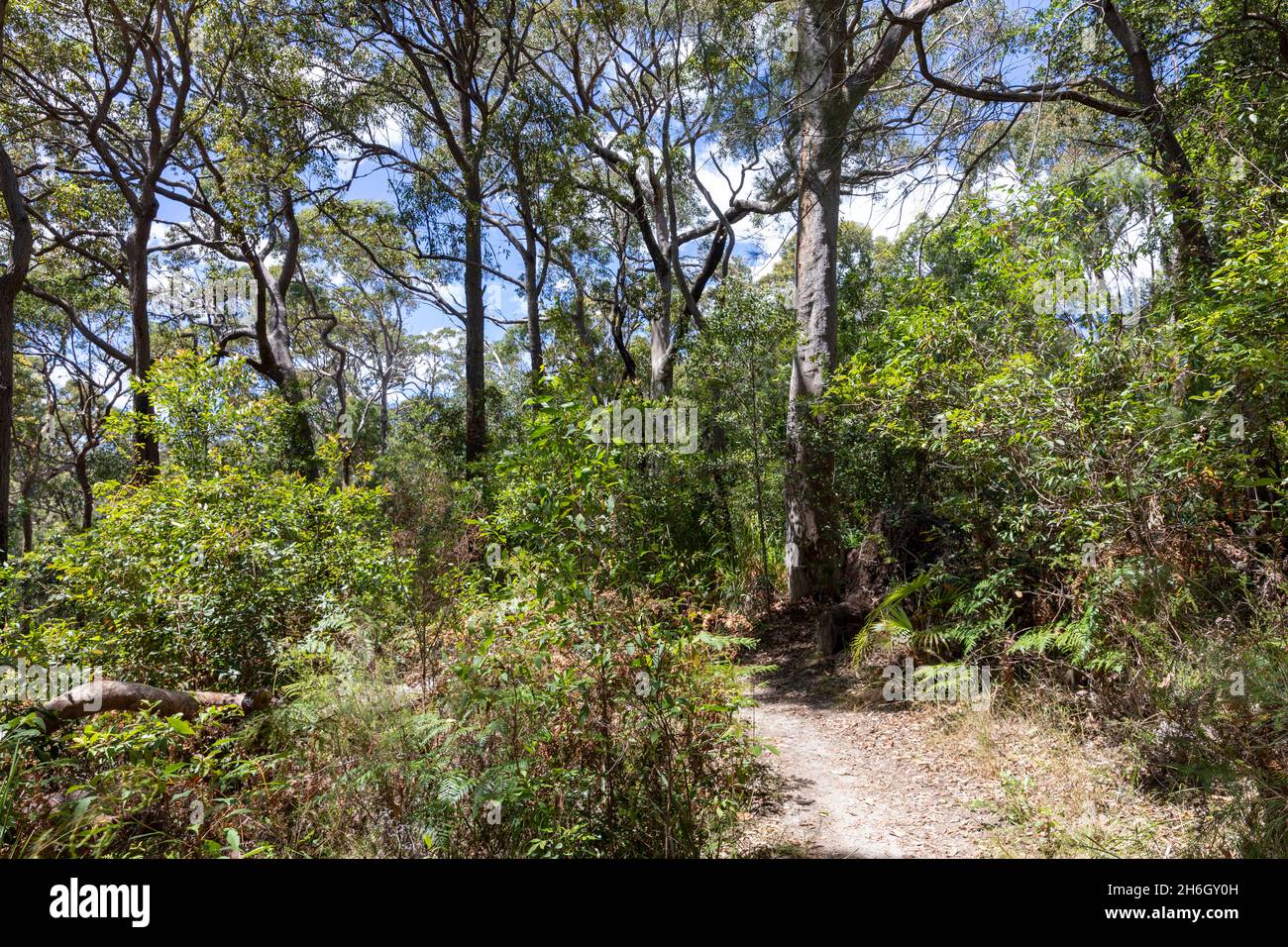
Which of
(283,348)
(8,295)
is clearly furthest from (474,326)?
(8,295)

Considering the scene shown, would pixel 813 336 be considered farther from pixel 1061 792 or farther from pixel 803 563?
pixel 1061 792

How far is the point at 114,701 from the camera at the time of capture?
3.12 metres

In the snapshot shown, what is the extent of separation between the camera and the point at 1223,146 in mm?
4965

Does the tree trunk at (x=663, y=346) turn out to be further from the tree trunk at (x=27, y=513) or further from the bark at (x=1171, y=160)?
the tree trunk at (x=27, y=513)

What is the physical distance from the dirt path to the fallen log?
9.93ft

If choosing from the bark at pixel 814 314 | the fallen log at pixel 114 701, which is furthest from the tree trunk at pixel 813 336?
the fallen log at pixel 114 701

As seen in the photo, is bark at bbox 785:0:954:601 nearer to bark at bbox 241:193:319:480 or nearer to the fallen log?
the fallen log

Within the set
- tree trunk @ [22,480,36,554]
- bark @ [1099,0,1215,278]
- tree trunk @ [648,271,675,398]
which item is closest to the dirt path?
bark @ [1099,0,1215,278]

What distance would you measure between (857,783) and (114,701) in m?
4.23

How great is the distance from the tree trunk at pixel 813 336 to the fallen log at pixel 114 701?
6.24m

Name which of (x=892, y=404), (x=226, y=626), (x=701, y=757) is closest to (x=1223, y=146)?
(x=892, y=404)

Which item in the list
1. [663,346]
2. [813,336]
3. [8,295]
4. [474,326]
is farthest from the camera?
[474,326]
